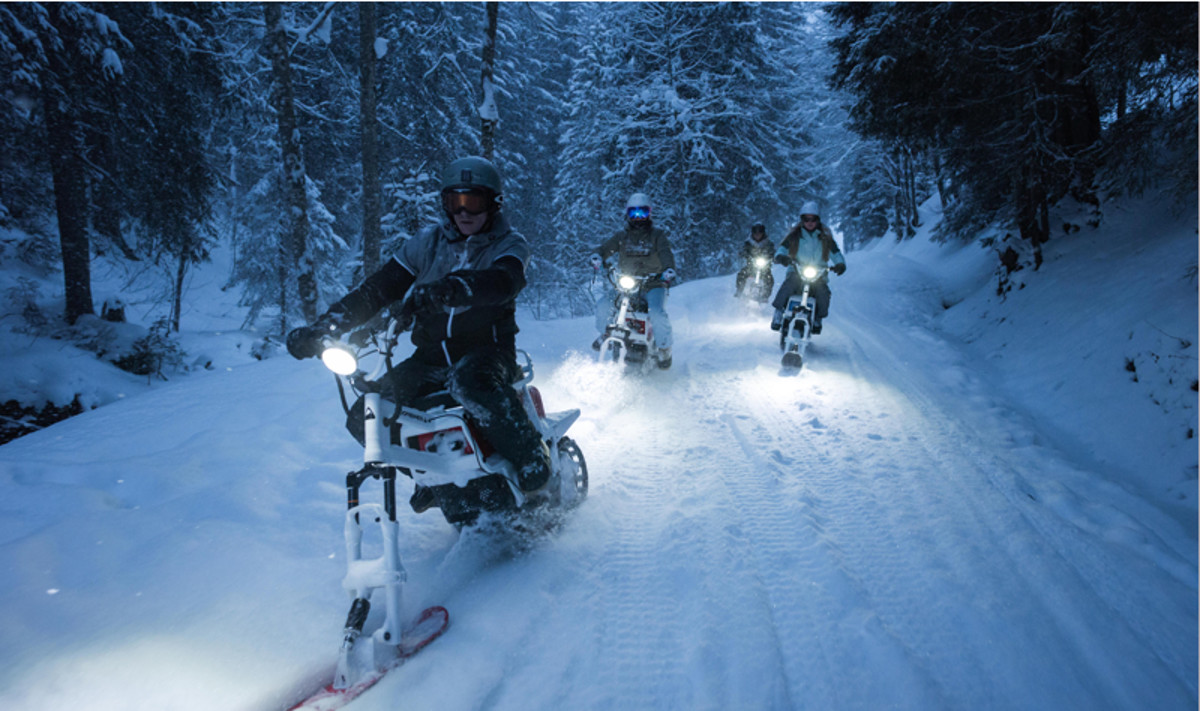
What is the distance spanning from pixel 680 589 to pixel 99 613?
276 centimetres

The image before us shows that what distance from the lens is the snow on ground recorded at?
215 cm

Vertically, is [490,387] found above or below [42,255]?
below

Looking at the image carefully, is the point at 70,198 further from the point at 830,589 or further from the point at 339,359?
the point at 830,589

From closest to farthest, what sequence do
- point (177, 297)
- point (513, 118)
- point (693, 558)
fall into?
point (693, 558), point (177, 297), point (513, 118)

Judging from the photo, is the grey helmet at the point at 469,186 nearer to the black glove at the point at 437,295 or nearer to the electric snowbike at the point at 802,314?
the black glove at the point at 437,295

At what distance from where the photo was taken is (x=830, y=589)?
107 inches

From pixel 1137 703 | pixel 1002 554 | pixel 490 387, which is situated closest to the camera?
pixel 1137 703

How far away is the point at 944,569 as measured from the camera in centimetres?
289

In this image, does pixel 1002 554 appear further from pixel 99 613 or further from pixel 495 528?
pixel 99 613

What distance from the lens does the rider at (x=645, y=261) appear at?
7.30m

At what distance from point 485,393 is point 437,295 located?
0.68 metres

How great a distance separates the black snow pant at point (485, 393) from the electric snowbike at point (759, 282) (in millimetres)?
11032

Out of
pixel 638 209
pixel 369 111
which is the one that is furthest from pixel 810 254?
pixel 369 111

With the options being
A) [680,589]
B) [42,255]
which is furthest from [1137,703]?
[42,255]
